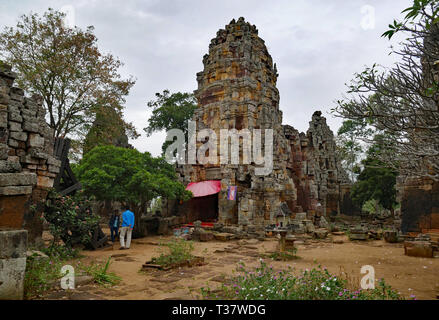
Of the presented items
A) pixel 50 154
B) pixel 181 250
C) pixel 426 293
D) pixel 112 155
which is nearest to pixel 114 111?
pixel 112 155

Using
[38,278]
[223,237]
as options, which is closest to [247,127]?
[223,237]

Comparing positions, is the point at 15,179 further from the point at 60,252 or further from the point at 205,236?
the point at 205,236

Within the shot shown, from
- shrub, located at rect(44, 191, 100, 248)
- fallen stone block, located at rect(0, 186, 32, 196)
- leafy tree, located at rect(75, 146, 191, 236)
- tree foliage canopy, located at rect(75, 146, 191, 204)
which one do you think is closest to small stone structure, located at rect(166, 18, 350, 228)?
leafy tree, located at rect(75, 146, 191, 236)

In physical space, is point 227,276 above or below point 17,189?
below

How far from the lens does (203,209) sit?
842 inches

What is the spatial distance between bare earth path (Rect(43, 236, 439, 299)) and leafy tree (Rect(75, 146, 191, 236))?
7.57ft

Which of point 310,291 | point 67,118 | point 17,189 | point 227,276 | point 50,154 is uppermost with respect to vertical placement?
point 67,118

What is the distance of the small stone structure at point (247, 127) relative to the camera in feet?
57.1

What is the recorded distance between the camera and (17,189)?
3932mm

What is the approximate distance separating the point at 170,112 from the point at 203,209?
570 inches

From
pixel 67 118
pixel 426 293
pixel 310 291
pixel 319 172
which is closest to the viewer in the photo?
pixel 310 291

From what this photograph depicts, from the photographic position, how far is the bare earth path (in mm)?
5180
